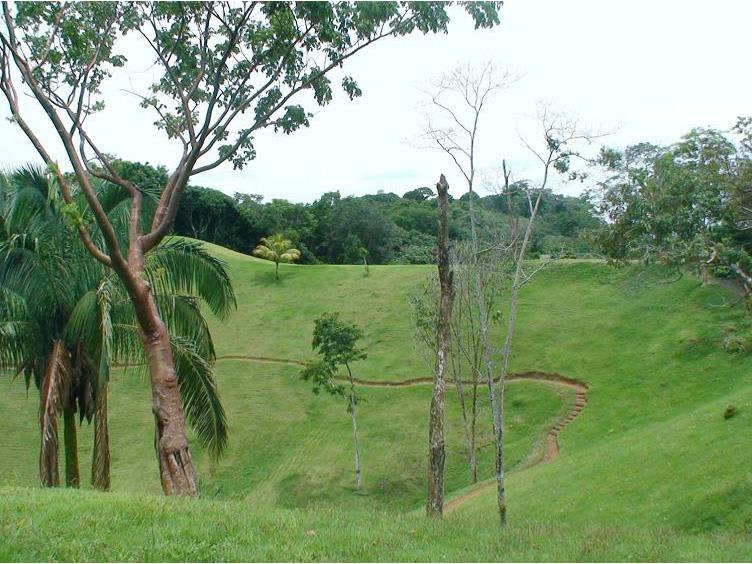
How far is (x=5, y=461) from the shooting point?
32844 millimetres

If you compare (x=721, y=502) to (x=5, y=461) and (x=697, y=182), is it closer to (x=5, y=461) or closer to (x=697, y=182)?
(x=697, y=182)

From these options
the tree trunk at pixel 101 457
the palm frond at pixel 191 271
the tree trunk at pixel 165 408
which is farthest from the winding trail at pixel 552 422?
the tree trunk at pixel 165 408

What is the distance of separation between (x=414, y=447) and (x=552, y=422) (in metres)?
5.76

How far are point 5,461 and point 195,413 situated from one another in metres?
21.4

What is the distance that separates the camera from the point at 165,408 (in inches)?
503

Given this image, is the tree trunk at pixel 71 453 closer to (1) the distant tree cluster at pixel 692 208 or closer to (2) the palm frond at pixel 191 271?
(2) the palm frond at pixel 191 271

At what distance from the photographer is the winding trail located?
2617 cm

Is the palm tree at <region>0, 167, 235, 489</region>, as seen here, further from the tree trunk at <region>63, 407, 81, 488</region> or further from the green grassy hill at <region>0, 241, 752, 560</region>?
the green grassy hill at <region>0, 241, 752, 560</region>

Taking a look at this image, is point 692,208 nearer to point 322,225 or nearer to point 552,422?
point 552,422

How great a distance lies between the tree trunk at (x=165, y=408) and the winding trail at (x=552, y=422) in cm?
1213

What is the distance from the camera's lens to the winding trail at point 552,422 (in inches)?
1030

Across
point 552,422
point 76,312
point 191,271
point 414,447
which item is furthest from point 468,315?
point 76,312

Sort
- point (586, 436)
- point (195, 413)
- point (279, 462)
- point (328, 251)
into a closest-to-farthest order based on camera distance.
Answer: point (195, 413) → point (586, 436) → point (279, 462) → point (328, 251)

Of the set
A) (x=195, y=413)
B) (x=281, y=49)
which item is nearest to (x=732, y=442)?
(x=195, y=413)
